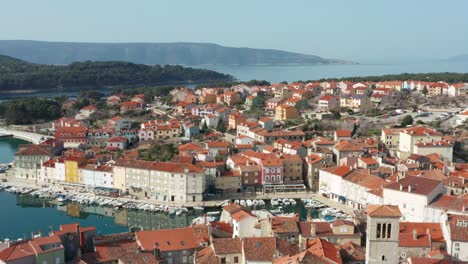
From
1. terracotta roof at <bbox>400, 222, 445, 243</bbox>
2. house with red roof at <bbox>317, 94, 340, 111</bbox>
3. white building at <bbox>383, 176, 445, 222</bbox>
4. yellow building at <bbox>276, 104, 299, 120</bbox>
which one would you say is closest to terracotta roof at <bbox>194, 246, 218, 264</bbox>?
terracotta roof at <bbox>400, 222, 445, 243</bbox>

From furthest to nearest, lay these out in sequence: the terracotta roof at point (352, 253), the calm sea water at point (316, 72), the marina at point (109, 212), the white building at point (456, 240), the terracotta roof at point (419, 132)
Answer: the calm sea water at point (316, 72) < the terracotta roof at point (419, 132) < the marina at point (109, 212) < the white building at point (456, 240) < the terracotta roof at point (352, 253)

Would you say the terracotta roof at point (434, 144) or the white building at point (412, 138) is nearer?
the terracotta roof at point (434, 144)

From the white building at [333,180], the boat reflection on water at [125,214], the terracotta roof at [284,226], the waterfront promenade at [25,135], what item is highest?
the terracotta roof at [284,226]

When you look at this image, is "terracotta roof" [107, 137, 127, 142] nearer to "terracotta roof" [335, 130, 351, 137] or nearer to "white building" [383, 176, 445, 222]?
"terracotta roof" [335, 130, 351, 137]

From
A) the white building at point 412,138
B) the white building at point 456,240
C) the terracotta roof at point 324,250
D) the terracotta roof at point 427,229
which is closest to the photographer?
the terracotta roof at point 324,250

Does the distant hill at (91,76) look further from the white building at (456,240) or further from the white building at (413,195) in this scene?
the white building at (456,240)

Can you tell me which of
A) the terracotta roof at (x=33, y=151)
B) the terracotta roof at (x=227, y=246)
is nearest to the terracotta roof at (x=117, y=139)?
the terracotta roof at (x=33, y=151)

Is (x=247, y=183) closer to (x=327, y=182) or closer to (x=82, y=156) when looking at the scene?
(x=327, y=182)

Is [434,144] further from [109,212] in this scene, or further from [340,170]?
[109,212]
